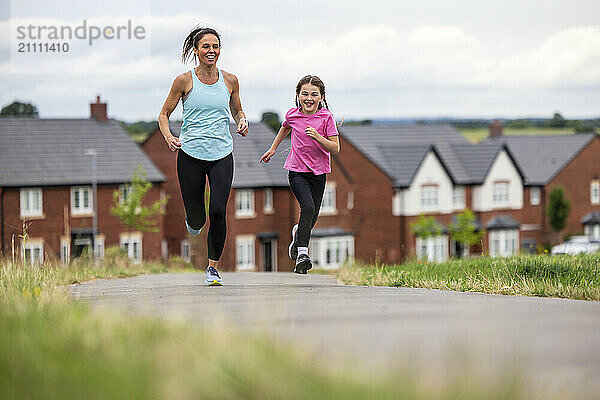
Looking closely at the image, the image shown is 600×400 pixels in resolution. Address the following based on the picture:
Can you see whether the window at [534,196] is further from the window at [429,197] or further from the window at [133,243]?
the window at [133,243]

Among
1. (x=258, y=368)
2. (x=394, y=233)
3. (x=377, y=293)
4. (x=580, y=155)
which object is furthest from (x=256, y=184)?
(x=258, y=368)

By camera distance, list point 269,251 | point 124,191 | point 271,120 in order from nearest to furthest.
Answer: point 124,191 → point 269,251 → point 271,120

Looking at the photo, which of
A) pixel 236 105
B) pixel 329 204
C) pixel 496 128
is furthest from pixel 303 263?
pixel 496 128

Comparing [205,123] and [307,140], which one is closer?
[205,123]

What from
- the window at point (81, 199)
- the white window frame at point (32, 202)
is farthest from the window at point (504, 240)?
the white window frame at point (32, 202)

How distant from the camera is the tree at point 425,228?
61188 millimetres

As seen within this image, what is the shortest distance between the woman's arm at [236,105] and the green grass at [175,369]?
172 inches

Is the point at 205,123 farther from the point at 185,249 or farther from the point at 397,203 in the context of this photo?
the point at 397,203

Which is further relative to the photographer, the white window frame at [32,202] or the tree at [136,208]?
the white window frame at [32,202]

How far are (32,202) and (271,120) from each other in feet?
69.3

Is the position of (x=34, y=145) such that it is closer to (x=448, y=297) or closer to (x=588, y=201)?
(x=588, y=201)

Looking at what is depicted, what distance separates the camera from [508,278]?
9.91m

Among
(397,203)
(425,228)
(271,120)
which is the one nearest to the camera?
(425,228)

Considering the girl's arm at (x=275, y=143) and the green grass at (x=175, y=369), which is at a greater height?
the girl's arm at (x=275, y=143)
